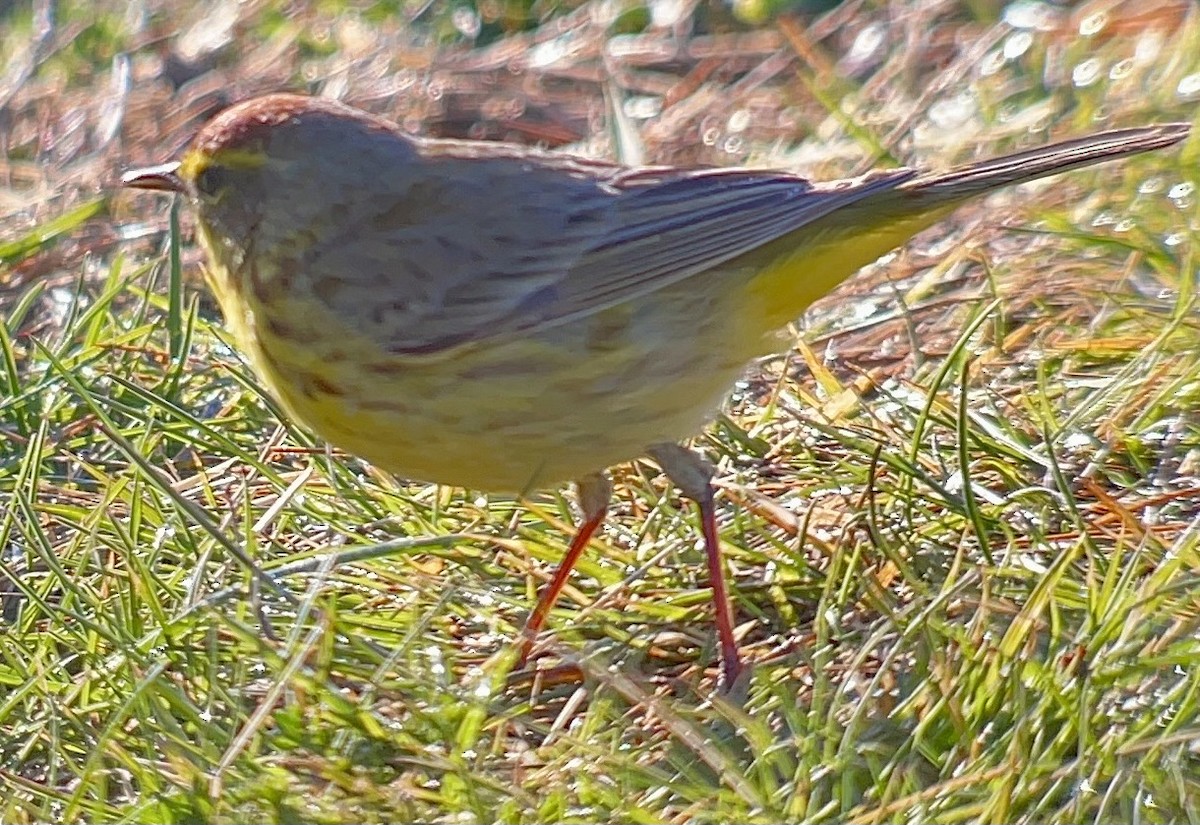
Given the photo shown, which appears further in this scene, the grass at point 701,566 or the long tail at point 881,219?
the long tail at point 881,219

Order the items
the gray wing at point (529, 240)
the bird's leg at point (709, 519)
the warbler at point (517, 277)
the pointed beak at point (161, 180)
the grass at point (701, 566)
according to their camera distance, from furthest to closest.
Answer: the pointed beak at point (161, 180), the gray wing at point (529, 240), the warbler at point (517, 277), the bird's leg at point (709, 519), the grass at point (701, 566)

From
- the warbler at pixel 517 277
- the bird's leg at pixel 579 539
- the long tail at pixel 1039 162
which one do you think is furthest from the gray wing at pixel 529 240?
the bird's leg at pixel 579 539

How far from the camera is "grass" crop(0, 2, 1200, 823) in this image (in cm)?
346

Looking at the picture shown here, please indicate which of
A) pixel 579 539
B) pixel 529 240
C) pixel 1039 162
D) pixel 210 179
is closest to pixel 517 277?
pixel 529 240

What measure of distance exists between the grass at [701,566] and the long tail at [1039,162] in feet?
1.28

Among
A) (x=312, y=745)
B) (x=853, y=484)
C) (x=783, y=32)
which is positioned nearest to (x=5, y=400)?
(x=312, y=745)

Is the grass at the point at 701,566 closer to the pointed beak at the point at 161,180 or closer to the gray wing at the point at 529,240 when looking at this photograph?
the pointed beak at the point at 161,180

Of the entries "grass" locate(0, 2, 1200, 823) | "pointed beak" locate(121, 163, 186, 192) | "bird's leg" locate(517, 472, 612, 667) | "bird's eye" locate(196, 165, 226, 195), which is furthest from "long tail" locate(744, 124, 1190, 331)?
"pointed beak" locate(121, 163, 186, 192)

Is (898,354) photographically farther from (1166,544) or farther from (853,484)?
(1166,544)

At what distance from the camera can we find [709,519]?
425cm

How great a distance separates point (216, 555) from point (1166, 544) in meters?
2.26

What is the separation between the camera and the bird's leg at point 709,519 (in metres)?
4.01

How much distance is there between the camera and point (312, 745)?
369 centimetres

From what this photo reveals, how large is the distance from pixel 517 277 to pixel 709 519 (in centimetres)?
75
